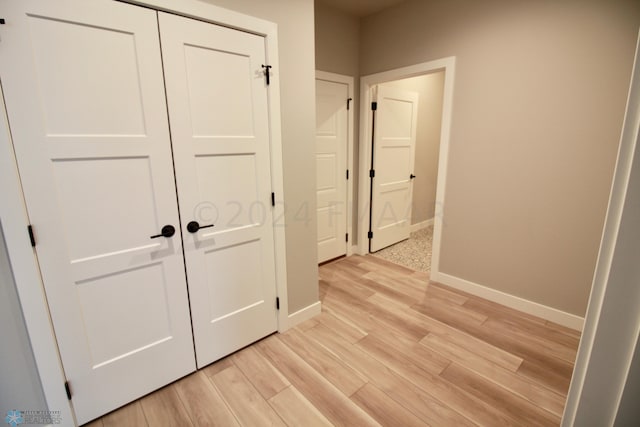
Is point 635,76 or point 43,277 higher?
point 635,76

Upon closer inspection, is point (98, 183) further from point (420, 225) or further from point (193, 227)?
point (420, 225)

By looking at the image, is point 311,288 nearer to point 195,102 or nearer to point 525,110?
point 195,102

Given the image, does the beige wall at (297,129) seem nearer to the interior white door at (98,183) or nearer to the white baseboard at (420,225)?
the interior white door at (98,183)

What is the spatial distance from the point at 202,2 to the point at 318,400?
2.35 m

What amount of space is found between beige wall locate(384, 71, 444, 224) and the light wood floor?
251 centimetres

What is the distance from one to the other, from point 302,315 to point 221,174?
53.0 inches

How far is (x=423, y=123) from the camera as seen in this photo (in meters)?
4.61

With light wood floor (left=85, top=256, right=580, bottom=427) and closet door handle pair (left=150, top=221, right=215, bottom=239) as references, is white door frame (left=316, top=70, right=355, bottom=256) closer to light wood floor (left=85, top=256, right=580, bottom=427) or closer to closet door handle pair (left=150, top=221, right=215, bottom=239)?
light wood floor (left=85, top=256, right=580, bottom=427)

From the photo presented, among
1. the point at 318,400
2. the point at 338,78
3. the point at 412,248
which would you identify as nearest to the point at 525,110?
the point at 338,78

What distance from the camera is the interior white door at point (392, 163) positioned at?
3.61 m

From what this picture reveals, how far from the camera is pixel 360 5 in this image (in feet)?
9.88

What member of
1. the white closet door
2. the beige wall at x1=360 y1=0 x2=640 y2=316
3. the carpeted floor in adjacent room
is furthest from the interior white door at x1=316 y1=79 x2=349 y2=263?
the white closet door

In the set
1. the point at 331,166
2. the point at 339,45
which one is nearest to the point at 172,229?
the point at 331,166

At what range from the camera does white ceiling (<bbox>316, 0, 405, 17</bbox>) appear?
2.92m
